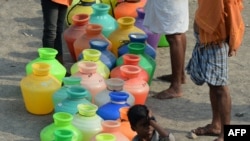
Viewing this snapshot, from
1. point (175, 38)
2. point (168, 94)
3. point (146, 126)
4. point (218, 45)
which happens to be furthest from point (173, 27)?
point (146, 126)

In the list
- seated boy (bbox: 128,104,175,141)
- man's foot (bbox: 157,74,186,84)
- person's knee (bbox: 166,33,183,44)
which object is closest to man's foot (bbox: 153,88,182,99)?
man's foot (bbox: 157,74,186,84)

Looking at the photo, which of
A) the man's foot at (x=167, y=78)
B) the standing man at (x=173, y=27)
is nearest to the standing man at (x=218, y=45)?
the standing man at (x=173, y=27)

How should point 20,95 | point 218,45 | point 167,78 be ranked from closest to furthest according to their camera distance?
1. point 218,45
2. point 20,95
3. point 167,78

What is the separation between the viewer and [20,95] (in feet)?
16.6

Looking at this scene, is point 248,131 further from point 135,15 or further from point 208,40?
point 135,15

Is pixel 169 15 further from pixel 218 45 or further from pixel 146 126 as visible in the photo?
pixel 146 126

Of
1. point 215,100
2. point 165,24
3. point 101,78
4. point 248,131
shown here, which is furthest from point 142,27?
point 248,131

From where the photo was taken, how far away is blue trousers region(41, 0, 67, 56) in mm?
5233

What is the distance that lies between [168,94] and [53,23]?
110 cm

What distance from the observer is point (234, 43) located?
425 cm

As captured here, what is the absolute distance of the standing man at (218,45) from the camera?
4.20 meters

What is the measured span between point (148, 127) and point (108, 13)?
7.94ft

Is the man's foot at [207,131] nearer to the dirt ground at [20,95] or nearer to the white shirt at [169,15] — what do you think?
the dirt ground at [20,95]

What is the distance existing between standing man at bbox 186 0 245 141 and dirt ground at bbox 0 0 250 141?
14.9 inches
